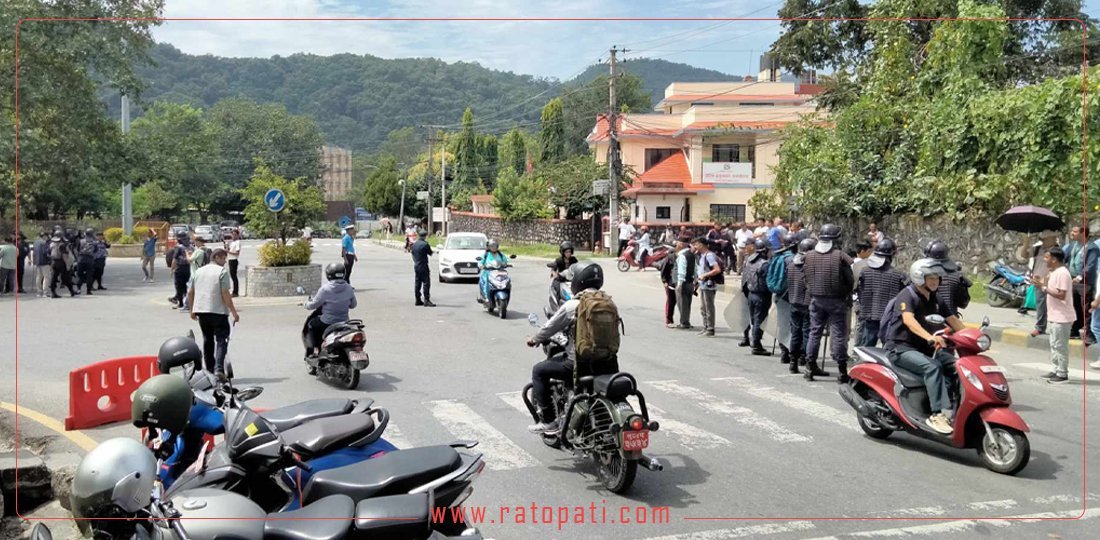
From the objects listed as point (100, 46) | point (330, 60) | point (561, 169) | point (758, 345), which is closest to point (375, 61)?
point (330, 60)

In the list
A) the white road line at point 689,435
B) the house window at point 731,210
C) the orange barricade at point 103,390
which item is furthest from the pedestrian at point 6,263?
the house window at point 731,210

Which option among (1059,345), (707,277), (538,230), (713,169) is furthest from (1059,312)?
(538,230)

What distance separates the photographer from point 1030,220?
18.7m

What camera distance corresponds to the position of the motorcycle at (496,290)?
58.1ft

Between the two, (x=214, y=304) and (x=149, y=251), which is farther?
(x=149, y=251)

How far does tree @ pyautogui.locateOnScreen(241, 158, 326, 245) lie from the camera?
22.3m

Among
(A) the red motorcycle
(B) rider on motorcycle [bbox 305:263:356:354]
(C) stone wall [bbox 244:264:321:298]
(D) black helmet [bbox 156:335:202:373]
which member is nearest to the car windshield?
(A) the red motorcycle

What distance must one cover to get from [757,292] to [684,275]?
2618 millimetres

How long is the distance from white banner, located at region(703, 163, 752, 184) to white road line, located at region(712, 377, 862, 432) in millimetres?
37395

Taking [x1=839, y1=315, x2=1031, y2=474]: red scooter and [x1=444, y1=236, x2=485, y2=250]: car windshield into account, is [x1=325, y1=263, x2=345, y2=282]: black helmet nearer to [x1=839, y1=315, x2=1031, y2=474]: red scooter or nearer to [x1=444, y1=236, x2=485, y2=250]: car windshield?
[x1=839, y1=315, x2=1031, y2=474]: red scooter

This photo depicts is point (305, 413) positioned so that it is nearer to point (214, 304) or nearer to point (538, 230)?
point (214, 304)

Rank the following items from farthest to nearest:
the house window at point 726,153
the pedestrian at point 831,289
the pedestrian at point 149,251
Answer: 1. the house window at point 726,153
2. the pedestrian at point 149,251
3. the pedestrian at point 831,289

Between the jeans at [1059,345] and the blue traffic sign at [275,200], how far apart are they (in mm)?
16566

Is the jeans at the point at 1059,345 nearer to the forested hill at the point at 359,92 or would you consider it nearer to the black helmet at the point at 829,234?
the black helmet at the point at 829,234
